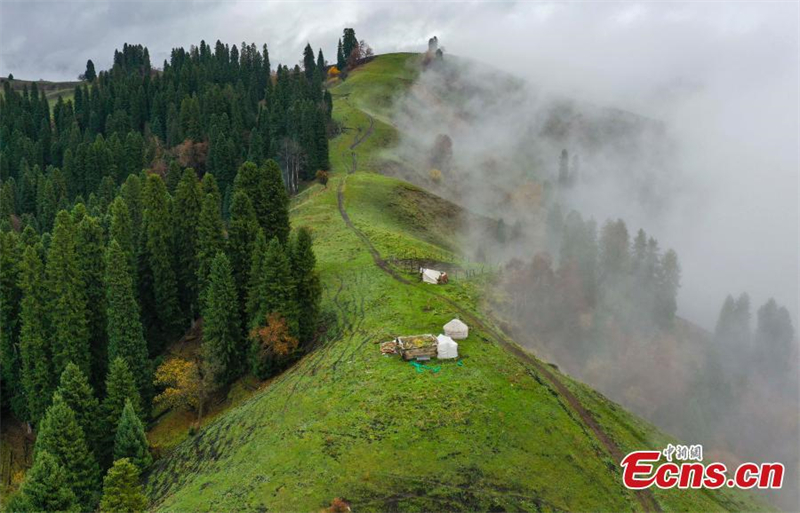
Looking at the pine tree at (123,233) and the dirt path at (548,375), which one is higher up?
the pine tree at (123,233)

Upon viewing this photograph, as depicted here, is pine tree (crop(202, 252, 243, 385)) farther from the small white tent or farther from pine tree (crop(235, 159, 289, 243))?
the small white tent

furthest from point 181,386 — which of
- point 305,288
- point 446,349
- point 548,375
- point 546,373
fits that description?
point 548,375

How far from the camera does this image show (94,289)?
69.0 meters

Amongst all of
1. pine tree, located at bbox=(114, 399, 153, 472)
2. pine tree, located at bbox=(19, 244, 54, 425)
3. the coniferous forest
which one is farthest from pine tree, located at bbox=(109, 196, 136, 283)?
pine tree, located at bbox=(114, 399, 153, 472)

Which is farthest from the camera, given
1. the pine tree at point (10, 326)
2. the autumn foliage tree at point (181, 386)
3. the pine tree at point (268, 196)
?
the pine tree at point (268, 196)

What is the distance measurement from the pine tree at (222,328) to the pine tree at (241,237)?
5676mm

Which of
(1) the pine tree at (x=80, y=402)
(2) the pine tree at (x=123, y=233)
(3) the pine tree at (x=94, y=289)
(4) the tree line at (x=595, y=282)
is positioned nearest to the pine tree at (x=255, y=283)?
(3) the pine tree at (x=94, y=289)

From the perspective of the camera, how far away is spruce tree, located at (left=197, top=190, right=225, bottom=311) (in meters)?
72.9

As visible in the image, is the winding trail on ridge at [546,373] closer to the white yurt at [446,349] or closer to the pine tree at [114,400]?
the white yurt at [446,349]

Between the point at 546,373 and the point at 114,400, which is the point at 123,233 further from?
the point at 546,373

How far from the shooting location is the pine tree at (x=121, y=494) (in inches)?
1547

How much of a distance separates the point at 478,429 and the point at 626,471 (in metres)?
12.0

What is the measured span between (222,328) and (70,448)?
756 inches

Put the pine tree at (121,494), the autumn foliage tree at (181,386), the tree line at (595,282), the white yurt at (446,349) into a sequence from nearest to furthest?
the pine tree at (121,494) → the white yurt at (446,349) → the autumn foliage tree at (181,386) → the tree line at (595,282)
